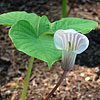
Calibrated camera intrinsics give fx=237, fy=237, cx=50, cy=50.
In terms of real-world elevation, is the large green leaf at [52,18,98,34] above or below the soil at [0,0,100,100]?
above

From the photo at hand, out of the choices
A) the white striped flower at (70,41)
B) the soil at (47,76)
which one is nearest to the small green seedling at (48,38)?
the white striped flower at (70,41)

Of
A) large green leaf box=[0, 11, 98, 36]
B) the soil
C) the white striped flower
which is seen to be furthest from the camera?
the soil

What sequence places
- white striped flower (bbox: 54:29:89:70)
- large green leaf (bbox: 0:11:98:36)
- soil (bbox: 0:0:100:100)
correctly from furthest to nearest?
soil (bbox: 0:0:100:100)
large green leaf (bbox: 0:11:98:36)
white striped flower (bbox: 54:29:89:70)

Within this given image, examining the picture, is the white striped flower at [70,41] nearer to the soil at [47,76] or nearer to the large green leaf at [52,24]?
the large green leaf at [52,24]

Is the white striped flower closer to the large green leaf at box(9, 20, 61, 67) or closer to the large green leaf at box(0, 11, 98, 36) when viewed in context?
the large green leaf at box(9, 20, 61, 67)

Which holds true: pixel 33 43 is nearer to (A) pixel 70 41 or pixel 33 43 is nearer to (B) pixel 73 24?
(A) pixel 70 41

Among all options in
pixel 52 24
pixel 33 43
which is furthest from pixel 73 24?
pixel 33 43

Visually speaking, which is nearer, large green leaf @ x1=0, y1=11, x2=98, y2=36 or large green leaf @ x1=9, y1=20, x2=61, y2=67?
large green leaf @ x1=9, y1=20, x2=61, y2=67

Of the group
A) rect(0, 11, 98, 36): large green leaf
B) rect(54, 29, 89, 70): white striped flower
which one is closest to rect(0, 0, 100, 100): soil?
rect(0, 11, 98, 36): large green leaf

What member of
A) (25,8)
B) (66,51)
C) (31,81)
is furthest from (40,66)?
(66,51)
